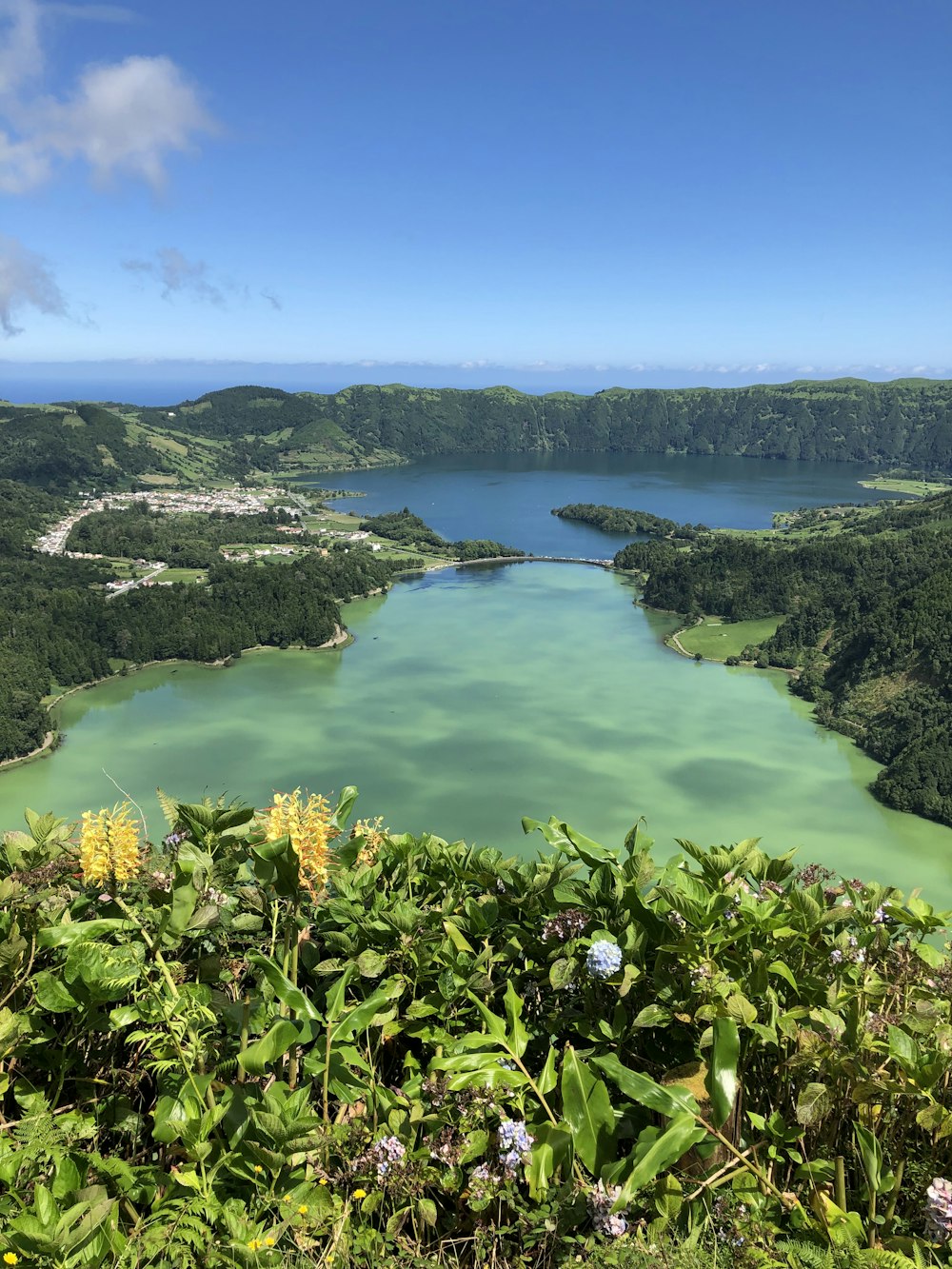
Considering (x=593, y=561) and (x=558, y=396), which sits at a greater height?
(x=558, y=396)

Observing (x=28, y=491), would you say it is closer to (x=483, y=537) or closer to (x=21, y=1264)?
(x=483, y=537)

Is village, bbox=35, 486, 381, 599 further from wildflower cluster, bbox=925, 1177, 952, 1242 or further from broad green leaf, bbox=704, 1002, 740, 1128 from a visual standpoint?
wildflower cluster, bbox=925, 1177, 952, 1242

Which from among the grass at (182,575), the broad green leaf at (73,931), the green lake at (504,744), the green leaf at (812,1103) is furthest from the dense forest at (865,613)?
the grass at (182,575)

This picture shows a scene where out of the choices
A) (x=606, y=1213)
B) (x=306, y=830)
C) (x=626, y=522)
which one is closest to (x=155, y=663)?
(x=306, y=830)

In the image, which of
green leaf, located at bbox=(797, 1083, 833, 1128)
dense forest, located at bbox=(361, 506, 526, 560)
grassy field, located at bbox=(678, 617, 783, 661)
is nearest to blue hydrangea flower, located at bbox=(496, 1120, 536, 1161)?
green leaf, located at bbox=(797, 1083, 833, 1128)

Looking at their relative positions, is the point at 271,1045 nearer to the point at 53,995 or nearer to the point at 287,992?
the point at 287,992

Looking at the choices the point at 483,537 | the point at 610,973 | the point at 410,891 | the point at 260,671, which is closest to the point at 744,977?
the point at 610,973
